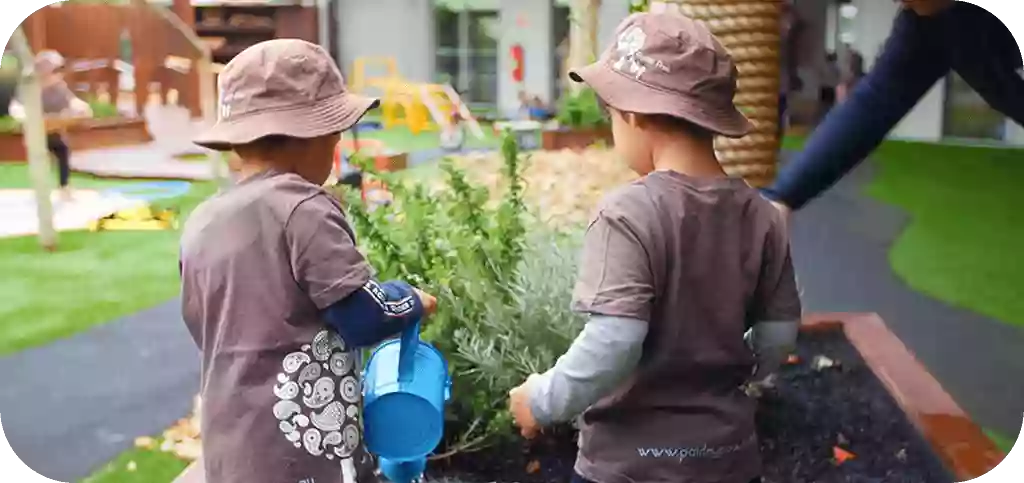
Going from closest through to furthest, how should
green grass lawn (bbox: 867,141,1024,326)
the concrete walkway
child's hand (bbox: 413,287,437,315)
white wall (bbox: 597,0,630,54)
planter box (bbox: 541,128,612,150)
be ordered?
child's hand (bbox: 413,287,437,315) < the concrete walkway < green grass lawn (bbox: 867,141,1024,326) < white wall (bbox: 597,0,630,54) < planter box (bbox: 541,128,612,150)

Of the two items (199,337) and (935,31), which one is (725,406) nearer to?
(199,337)

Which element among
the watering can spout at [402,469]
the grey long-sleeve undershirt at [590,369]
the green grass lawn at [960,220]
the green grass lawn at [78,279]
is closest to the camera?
the grey long-sleeve undershirt at [590,369]

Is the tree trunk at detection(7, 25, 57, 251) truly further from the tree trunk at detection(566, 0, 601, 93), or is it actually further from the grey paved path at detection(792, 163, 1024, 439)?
the grey paved path at detection(792, 163, 1024, 439)

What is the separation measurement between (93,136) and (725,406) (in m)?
2.13

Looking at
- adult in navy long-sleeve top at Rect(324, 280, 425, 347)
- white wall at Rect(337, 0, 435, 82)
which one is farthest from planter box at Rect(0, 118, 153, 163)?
adult in navy long-sleeve top at Rect(324, 280, 425, 347)

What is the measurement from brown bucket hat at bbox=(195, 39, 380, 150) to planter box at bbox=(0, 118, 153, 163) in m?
1.52

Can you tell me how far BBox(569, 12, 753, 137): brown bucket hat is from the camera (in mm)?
980

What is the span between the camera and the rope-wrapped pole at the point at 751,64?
173 cm

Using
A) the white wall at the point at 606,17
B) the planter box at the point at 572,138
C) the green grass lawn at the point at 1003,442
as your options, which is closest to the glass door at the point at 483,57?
the planter box at the point at 572,138

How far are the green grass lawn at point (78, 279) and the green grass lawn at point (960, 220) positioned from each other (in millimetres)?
2147

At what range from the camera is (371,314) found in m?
1.00

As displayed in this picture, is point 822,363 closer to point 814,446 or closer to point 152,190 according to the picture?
point 814,446

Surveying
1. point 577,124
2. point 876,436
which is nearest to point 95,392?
point 876,436

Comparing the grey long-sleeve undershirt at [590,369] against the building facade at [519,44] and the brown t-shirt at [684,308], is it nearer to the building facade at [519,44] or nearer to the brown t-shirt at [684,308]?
the brown t-shirt at [684,308]
